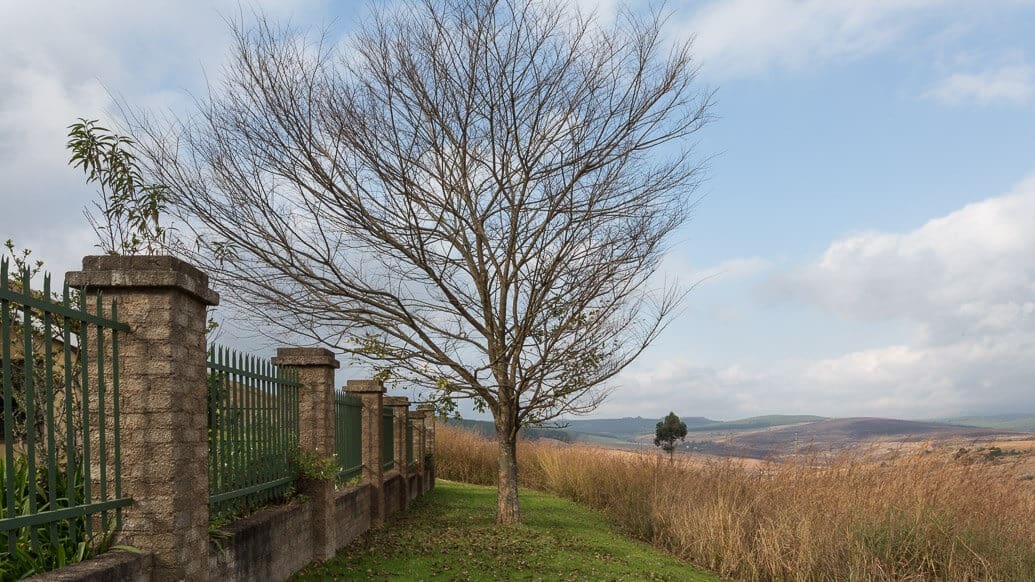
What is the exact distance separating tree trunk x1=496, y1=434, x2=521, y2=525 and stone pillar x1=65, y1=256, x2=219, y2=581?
922cm

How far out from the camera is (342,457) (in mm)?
12484

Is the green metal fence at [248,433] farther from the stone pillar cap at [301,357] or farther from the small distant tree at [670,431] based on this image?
the small distant tree at [670,431]

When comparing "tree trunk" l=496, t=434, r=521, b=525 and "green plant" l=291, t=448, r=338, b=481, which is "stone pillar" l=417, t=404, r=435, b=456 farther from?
"green plant" l=291, t=448, r=338, b=481

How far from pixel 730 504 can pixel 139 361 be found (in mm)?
9454

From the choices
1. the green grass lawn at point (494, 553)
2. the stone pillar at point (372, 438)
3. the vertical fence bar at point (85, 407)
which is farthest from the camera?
the stone pillar at point (372, 438)

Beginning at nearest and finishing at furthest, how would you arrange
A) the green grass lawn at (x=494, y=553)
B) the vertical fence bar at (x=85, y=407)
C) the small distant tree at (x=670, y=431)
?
the vertical fence bar at (x=85, y=407)
the green grass lawn at (x=494, y=553)
the small distant tree at (x=670, y=431)

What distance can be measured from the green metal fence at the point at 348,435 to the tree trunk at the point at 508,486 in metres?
2.45

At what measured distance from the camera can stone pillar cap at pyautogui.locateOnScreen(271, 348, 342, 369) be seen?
10.3 m

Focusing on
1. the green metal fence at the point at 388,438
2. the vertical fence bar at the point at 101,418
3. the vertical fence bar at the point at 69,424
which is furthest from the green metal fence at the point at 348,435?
the vertical fence bar at the point at 69,424

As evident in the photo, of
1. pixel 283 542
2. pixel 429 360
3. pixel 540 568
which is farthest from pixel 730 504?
pixel 283 542

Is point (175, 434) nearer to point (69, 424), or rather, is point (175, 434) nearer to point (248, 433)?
point (69, 424)

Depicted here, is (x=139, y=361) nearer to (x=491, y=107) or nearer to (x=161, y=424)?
(x=161, y=424)

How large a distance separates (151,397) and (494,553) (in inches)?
259

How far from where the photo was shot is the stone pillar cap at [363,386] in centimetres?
1460
